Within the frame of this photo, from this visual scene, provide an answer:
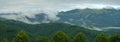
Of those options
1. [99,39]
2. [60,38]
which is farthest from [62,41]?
[99,39]

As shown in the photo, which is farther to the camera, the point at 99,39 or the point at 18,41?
the point at 99,39

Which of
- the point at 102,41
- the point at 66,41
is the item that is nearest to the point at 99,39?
the point at 102,41

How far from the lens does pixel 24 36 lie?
8875 centimetres

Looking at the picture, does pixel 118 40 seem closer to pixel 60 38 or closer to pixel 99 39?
pixel 99 39

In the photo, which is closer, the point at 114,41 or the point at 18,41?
the point at 18,41

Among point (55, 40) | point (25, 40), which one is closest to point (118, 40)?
point (55, 40)

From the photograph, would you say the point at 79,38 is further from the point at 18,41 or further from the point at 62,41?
the point at 18,41

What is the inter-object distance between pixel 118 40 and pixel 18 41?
90.5 ft

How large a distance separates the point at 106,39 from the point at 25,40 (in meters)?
23.0

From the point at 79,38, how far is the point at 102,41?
21.8 feet

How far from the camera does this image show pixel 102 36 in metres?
94.0

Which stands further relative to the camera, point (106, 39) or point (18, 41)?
point (106, 39)

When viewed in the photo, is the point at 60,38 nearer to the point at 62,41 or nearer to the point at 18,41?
the point at 62,41

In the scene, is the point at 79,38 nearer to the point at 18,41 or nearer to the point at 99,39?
the point at 99,39
